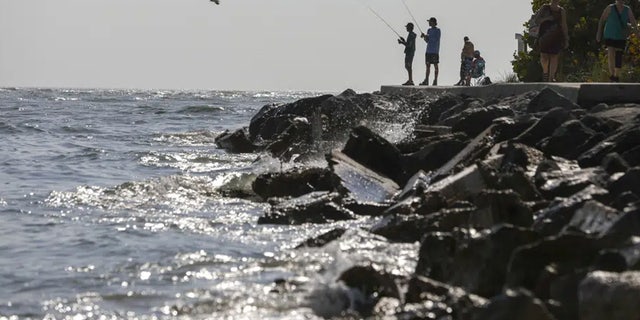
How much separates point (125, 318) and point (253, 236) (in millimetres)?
2640

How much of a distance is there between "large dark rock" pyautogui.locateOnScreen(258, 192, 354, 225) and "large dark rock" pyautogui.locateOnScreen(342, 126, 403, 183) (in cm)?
107

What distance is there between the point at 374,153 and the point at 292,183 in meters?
0.82

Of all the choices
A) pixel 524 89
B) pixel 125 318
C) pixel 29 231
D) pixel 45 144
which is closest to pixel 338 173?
pixel 29 231

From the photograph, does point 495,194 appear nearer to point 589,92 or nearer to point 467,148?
point 467,148

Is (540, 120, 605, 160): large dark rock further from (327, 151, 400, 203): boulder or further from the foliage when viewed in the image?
the foliage

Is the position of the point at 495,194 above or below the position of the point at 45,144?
above

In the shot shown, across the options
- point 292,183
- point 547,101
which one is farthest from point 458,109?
point 292,183

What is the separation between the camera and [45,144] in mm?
22625

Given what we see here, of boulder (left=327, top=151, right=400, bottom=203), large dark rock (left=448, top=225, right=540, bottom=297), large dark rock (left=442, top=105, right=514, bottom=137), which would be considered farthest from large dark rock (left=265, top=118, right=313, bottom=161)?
large dark rock (left=448, top=225, right=540, bottom=297)

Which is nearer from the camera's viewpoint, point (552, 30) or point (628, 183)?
point (628, 183)

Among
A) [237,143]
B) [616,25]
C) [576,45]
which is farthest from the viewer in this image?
[576,45]

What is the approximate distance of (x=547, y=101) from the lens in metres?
11.9

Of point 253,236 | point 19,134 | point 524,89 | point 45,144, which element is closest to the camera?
point 253,236

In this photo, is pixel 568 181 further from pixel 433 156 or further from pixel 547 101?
pixel 547 101
